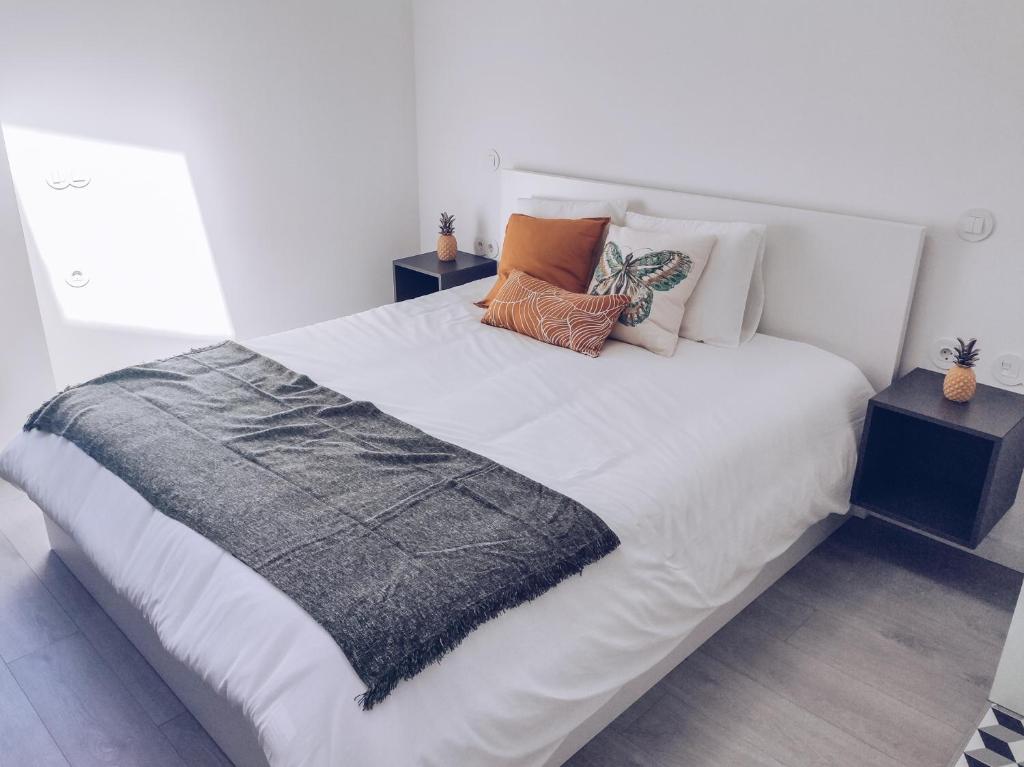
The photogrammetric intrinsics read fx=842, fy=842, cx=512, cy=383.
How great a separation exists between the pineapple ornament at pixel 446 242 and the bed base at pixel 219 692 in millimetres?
→ 2038

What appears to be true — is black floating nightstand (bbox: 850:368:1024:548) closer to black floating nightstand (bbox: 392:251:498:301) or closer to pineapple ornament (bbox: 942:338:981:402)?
pineapple ornament (bbox: 942:338:981:402)

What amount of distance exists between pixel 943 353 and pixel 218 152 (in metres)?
2.85

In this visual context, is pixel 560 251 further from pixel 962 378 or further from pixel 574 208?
pixel 962 378

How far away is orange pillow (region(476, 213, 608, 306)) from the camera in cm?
303

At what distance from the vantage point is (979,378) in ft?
8.41

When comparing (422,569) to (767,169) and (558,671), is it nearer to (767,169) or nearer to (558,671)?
(558,671)

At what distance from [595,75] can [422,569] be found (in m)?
2.36

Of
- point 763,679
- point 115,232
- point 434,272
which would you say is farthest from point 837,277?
point 115,232

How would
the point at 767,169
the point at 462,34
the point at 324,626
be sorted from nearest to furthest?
the point at 324,626 < the point at 767,169 < the point at 462,34

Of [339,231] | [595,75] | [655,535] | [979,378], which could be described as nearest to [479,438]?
[655,535]

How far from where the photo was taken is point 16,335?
307 centimetres

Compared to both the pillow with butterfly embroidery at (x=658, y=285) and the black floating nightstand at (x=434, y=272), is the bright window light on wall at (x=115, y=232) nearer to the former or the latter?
the black floating nightstand at (x=434, y=272)

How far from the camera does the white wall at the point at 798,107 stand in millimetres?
2398

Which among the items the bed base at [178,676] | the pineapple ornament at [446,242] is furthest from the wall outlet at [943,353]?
the bed base at [178,676]
